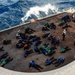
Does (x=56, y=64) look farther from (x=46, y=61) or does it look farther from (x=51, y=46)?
(x=51, y=46)

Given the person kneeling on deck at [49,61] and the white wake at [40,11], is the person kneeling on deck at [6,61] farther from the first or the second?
the white wake at [40,11]

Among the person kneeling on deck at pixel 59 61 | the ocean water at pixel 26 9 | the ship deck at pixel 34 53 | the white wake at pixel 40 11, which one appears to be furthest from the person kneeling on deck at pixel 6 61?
the white wake at pixel 40 11

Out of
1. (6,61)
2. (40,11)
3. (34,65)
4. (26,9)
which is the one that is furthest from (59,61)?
(26,9)

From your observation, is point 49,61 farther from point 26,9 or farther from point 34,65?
point 26,9

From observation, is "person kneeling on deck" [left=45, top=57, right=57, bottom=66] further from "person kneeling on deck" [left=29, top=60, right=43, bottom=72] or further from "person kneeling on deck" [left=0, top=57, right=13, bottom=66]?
"person kneeling on deck" [left=0, top=57, right=13, bottom=66]

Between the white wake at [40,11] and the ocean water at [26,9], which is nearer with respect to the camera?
the ocean water at [26,9]

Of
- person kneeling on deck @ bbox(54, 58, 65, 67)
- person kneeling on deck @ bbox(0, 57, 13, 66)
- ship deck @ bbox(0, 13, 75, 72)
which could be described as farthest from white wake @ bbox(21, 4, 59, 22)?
person kneeling on deck @ bbox(54, 58, 65, 67)

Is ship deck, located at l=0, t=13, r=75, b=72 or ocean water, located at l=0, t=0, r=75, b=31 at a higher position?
ship deck, located at l=0, t=13, r=75, b=72

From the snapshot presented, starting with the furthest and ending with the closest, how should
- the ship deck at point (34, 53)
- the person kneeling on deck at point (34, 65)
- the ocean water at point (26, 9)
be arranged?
the ocean water at point (26, 9) < the ship deck at point (34, 53) < the person kneeling on deck at point (34, 65)
